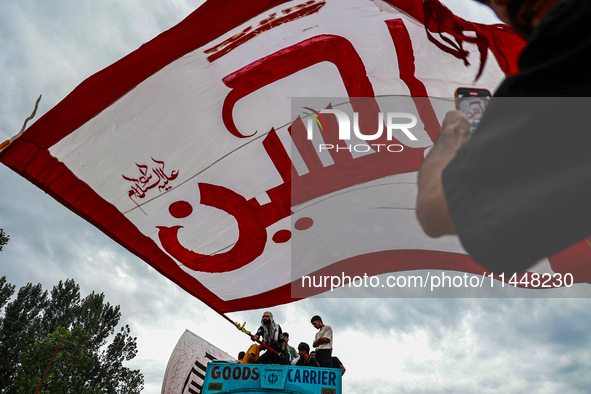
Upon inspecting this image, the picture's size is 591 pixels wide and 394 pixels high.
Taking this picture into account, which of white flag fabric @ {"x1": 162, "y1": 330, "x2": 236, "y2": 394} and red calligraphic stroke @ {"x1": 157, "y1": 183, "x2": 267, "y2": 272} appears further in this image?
white flag fabric @ {"x1": 162, "y1": 330, "x2": 236, "y2": 394}

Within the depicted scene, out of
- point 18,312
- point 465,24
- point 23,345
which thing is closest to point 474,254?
point 465,24

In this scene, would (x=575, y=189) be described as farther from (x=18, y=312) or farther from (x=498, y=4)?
(x=18, y=312)

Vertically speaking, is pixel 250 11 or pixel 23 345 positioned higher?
pixel 23 345

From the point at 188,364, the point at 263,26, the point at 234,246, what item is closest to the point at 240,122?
the point at 263,26

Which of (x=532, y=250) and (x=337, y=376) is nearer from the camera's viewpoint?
(x=532, y=250)

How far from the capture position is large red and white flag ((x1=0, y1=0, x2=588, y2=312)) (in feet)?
15.9

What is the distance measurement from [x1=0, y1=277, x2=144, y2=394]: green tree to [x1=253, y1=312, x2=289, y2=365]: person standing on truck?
24.7 meters

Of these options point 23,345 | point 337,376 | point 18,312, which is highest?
point 18,312

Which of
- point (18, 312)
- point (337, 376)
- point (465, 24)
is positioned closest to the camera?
point (337, 376)

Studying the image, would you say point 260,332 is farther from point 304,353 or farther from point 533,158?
point 533,158

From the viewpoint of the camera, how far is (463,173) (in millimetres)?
751

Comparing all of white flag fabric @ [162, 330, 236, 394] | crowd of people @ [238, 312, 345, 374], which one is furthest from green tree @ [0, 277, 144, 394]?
crowd of people @ [238, 312, 345, 374]

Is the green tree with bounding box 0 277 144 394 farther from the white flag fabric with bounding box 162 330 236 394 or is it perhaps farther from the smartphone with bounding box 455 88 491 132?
the smartphone with bounding box 455 88 491 132

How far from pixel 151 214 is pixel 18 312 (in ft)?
126
